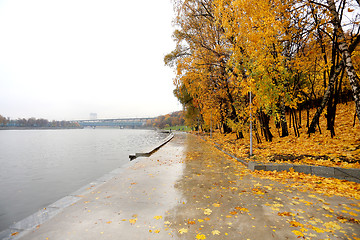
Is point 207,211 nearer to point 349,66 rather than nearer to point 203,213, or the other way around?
point 203,213

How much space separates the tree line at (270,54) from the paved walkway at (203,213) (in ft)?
18.2

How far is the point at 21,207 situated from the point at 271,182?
29.3 ft

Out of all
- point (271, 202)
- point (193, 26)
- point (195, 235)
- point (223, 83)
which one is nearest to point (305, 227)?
point (271, 202)

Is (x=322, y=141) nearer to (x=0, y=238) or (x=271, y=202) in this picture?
(x=271, y=202)

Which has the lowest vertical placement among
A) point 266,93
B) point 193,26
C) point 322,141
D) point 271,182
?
point 271,182

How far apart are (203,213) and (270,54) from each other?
1031 centimetres

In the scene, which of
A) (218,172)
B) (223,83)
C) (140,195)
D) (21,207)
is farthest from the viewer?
(223,83)

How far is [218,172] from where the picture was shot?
7805mm

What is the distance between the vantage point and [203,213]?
4117 mm

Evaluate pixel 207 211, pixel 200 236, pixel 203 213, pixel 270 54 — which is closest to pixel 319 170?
pixel 207 211

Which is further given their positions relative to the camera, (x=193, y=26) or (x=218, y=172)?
(x=193, y=26)

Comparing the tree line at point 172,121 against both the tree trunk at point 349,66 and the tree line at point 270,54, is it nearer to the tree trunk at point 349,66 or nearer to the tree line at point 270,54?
the tree line at point 270,54

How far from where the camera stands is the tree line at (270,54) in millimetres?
9094

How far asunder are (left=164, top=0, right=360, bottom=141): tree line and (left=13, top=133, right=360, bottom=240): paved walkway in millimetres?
5546
